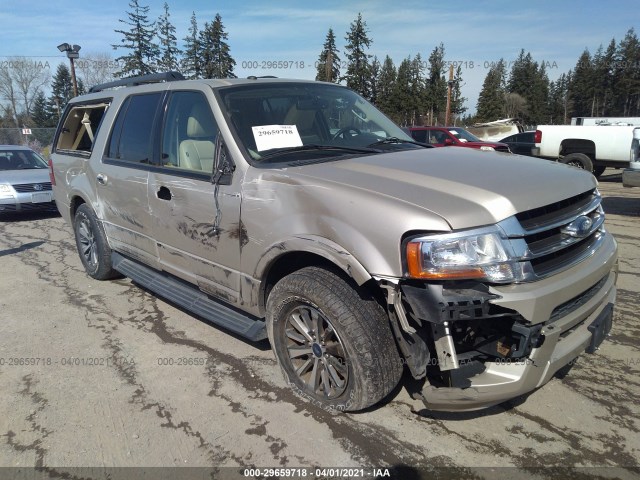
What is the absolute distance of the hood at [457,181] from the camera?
7.54 ft

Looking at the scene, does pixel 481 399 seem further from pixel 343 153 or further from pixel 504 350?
pixel 343 153

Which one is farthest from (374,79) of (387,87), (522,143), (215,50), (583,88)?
(522,143)

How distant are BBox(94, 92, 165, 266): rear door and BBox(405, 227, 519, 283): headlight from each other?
8.59 ft

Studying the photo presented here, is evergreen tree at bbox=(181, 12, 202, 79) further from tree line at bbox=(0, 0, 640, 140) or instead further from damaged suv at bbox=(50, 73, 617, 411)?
damaged suv at bbox=(50, 73, 617, 411)

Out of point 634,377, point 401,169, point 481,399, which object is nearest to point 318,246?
point 401,169

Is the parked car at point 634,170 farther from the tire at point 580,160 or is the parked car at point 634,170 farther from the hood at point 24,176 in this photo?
the hood at point 24,176

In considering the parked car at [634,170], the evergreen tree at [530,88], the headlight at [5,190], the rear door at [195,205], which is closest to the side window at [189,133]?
the rear door at [195,205]

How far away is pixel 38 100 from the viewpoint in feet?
205

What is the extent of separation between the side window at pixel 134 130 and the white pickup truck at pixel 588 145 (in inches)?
492

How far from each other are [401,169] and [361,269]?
748 mm

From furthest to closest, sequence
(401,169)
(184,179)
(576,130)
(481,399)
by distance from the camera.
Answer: (576,130) < (184,179) < (401,169) < (481,399)

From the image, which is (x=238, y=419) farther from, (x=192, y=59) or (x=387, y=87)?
(x=387, y=87)

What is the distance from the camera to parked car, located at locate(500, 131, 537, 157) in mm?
17188

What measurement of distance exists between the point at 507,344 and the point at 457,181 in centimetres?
88
